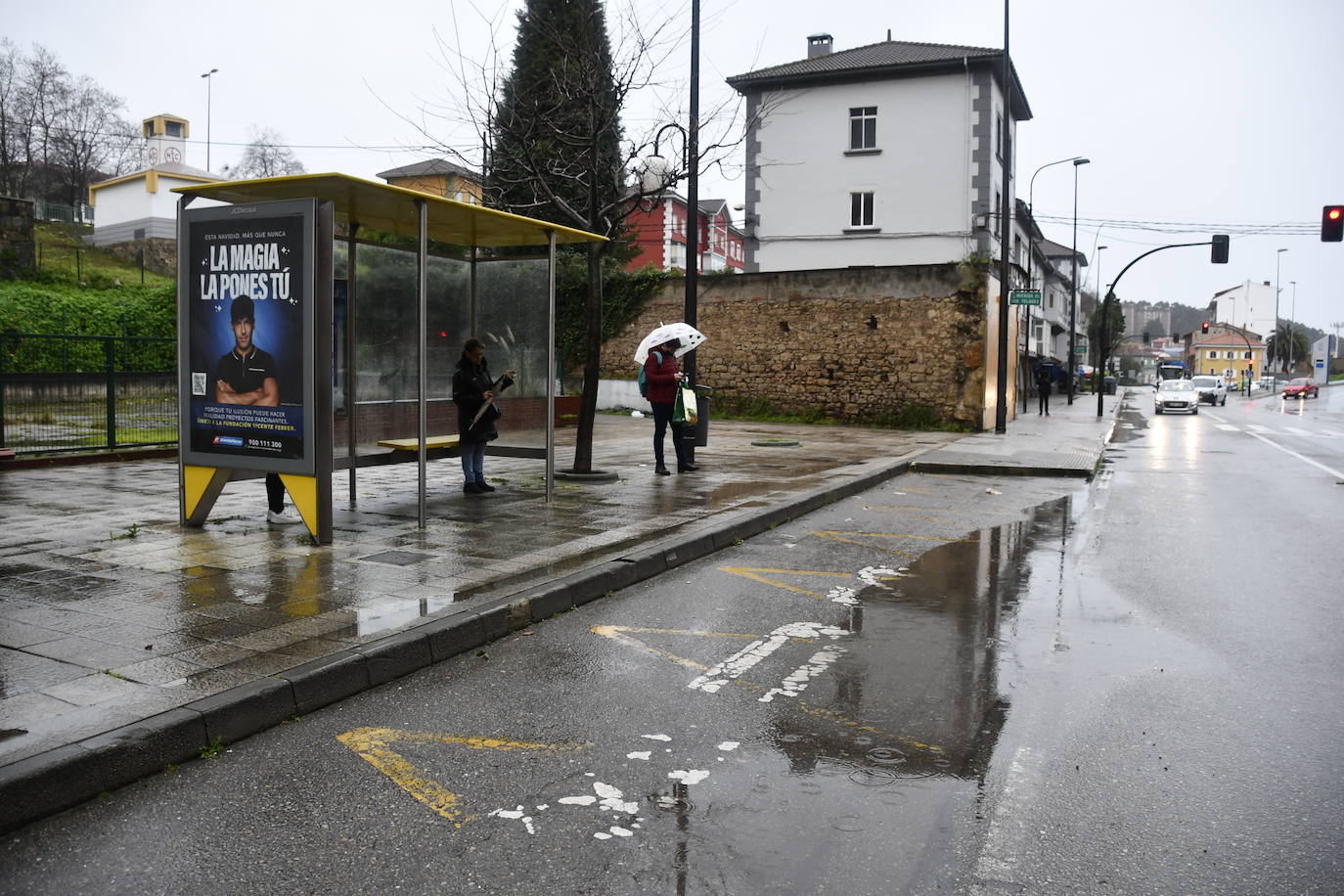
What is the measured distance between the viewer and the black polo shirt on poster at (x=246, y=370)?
25.3 feet

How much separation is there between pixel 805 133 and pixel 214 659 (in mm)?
33257

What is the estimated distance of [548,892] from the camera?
2971 mm

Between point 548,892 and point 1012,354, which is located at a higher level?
point 1012,354

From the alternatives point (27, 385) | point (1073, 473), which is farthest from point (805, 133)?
point (27, 385)

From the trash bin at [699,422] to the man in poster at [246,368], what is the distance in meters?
6.53

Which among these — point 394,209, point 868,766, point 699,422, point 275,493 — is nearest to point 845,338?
point 699,422

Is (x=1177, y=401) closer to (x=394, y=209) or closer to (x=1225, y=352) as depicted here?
(x=394, y=209)

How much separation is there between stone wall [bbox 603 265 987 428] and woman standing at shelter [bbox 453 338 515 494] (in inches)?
547

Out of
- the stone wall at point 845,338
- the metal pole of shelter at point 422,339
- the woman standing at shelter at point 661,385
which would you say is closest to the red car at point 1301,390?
the stone wall at point 845,338

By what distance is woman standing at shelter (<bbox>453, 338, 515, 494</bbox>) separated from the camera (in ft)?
33.6

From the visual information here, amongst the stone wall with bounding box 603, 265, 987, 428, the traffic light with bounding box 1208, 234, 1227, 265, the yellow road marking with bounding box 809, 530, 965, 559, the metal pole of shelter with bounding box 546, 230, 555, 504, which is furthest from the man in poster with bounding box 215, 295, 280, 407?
the traffic light with bounding box 1208, 234, 1227, 265

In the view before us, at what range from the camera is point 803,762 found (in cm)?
397

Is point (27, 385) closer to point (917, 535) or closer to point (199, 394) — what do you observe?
point (199, 394)

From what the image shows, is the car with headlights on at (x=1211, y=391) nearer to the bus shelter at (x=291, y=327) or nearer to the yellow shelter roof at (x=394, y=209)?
the yellow shelter roof at (x=394, y=209)
